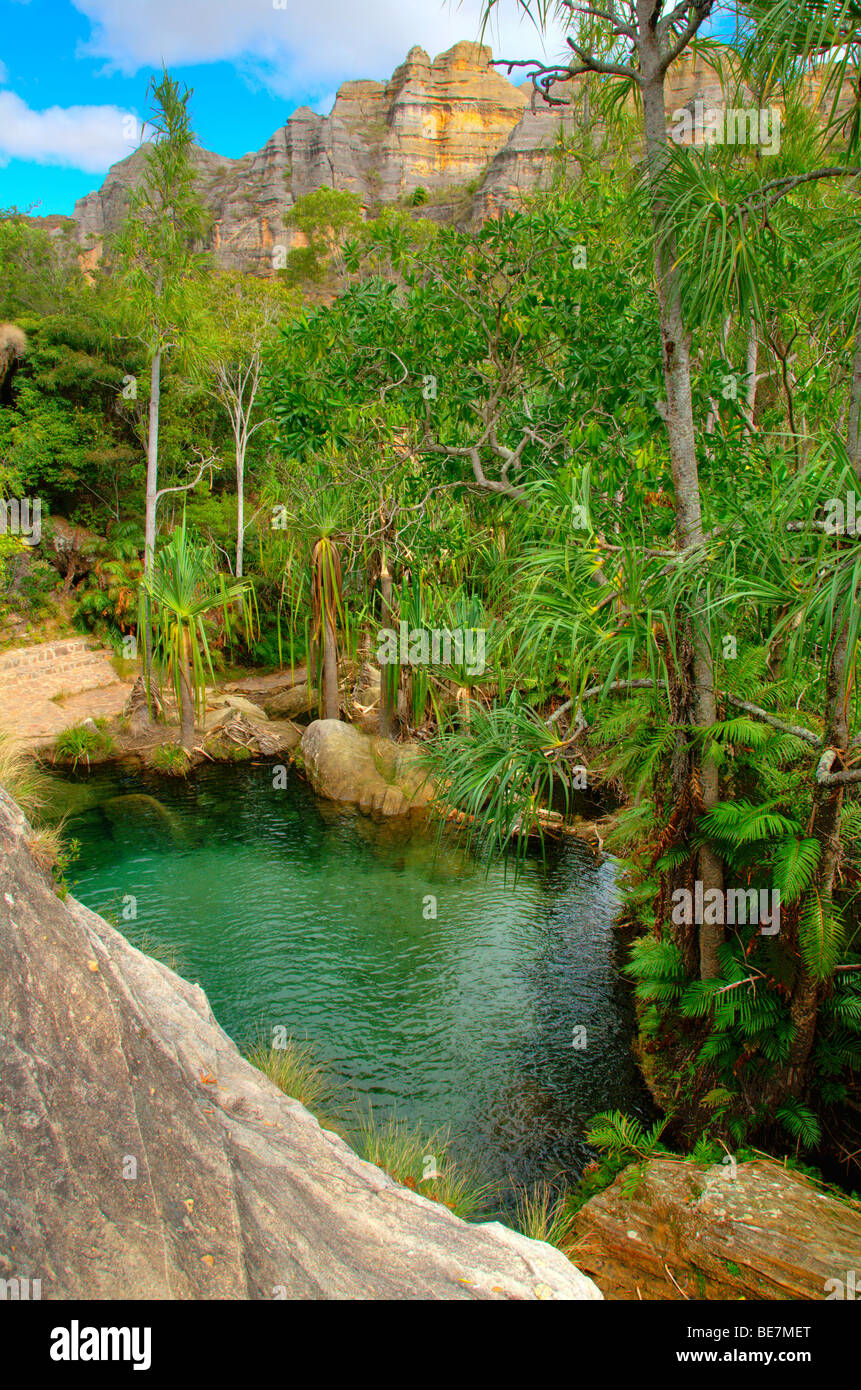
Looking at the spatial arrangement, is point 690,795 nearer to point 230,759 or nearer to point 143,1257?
point 143,1257

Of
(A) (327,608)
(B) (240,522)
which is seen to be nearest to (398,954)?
(A) (327,608)

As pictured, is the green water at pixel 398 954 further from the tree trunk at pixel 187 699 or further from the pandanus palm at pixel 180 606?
the pandanus palm at pixel 180 606

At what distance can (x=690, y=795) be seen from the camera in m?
5.01

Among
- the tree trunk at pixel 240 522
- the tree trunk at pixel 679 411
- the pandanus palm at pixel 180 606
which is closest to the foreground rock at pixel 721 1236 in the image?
the tree trunk at pixel 679 411

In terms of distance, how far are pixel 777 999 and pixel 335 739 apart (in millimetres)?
8884

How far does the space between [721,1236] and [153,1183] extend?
253 centimetres

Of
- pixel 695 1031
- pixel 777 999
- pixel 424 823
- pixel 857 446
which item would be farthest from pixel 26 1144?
pixel 424 823

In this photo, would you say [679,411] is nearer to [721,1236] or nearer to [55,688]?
[721,1236]

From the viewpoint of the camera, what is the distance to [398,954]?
784 centimetres

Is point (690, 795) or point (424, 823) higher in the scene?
point (690, 795)

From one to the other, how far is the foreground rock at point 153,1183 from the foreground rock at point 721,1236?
541 millimetres

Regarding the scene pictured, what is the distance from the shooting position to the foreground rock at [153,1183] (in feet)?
8.96

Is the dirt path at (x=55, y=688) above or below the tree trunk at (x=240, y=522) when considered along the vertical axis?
below

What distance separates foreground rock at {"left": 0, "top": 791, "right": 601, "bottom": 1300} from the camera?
273 centimetres
